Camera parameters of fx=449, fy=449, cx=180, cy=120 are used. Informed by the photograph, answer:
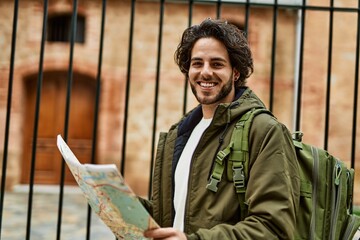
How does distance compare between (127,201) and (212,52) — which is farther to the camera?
(212,52)

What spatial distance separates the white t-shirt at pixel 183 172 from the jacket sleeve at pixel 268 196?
0.87ft

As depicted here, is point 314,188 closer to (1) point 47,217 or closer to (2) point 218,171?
(2) point 218,171

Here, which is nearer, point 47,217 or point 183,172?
point 183,172

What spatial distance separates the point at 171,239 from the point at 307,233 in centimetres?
59

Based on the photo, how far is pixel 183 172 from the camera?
69.9 inches

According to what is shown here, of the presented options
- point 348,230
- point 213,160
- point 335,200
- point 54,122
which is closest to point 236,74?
point 213,160

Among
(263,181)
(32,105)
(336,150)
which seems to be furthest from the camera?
(32,105)

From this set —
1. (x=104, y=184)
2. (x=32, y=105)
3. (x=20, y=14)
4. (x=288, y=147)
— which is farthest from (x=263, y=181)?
(x=32, y=105)

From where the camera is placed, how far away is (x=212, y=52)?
5.72 feet

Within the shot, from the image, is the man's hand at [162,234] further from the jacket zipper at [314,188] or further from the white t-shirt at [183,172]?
the jacket zipper at [314,188]

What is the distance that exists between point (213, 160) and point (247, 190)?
0.64 feet

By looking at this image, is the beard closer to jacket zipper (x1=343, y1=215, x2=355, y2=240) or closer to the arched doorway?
jacket zipper (x1=343, y1=215, x2=355, y2=240)

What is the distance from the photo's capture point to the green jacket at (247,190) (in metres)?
1.47

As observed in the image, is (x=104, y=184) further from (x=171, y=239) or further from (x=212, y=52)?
(x=212, y=52)
